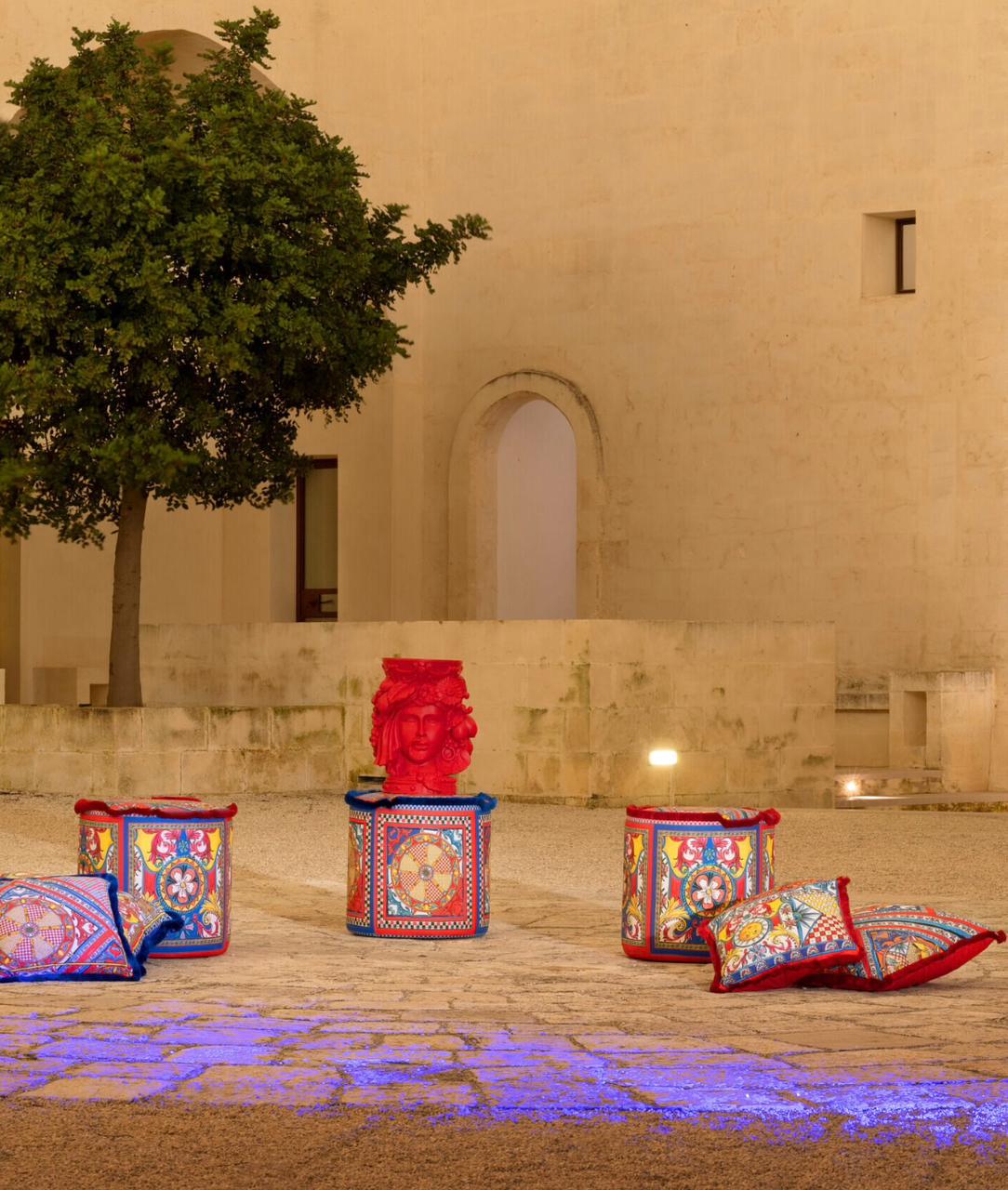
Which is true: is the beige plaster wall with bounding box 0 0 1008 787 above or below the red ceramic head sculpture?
above

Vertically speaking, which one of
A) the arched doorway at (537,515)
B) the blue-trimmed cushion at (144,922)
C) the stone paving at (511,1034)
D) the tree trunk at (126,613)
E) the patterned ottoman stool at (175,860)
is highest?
the arched doorway at (537,515)

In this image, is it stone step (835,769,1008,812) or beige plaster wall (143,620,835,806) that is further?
stone step (835,769,1008,812)

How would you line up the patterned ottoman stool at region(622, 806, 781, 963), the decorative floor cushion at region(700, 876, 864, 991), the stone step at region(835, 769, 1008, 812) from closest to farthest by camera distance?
1. the decorative floor cushion at region(700, 876, 864, 991)
2. the patterned ottoman stool at region(622, 806, 781, 963)
3. the stone step at region(835, 769, 1008, 812)

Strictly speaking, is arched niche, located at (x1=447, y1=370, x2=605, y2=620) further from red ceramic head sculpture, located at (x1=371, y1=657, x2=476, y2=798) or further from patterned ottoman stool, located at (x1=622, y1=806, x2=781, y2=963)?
patterned ottoman stool, located at (x1=622, y1=806, x2=781, y2=963)

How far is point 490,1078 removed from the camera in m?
4.57

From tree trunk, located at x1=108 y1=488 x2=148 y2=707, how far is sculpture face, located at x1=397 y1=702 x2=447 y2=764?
633 centimetres

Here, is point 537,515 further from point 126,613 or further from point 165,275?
point 165,275

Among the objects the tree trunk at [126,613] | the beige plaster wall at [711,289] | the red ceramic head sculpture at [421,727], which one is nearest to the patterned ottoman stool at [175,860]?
the red ceramic head sculpture at [421,727]

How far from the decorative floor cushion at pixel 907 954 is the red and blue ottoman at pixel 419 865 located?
159 cm

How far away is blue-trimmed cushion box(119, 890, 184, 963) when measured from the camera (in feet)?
21.1

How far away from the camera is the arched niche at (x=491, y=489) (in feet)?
60.0

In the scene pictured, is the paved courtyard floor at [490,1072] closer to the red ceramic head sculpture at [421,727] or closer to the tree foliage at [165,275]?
the red ceramic head sculpture at [421,727]

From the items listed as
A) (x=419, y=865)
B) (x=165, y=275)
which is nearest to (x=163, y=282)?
(x=165, y=275)

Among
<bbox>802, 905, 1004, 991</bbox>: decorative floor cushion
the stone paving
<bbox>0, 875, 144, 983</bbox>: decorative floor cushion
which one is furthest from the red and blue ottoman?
<bbox>802, 905, 1004, 991</bbox>: decorative floor cushion
